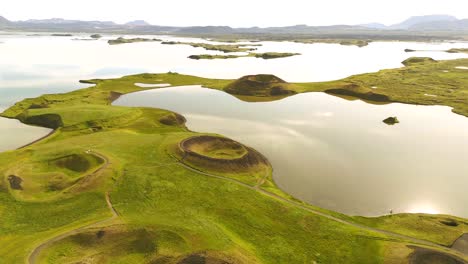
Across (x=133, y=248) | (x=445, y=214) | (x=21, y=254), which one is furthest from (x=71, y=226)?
(x=445, y=214)

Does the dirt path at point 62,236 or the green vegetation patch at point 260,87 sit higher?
the green vegetation patch at point 260,87

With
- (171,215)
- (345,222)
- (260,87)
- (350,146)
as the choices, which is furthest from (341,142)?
(260,87)

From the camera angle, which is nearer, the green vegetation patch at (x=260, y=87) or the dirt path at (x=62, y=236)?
the dirt path at (x=62, y=236)

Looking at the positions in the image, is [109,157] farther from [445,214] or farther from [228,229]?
[445,214]

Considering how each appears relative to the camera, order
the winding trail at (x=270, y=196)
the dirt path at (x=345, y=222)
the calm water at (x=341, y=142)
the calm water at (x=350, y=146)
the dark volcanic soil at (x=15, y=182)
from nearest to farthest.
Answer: the winding trail at (x=270, y=196), the dirt path at (x=345, y=222), the dark volcanic soil at (x=15, y=182), the calm water at (x=350, y=146), the calm water at (x=341, y=142)

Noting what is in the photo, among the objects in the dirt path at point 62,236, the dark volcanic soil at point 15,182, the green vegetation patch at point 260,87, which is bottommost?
the dirt path at point 62,236

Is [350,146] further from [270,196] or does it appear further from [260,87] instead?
[260,87]

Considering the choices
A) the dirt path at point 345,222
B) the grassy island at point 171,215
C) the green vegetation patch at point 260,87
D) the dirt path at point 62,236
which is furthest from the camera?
the green vegetation patch at point 260,87

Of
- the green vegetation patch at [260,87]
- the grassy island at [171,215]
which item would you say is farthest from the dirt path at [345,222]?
the green vegetation patch at [260,87]

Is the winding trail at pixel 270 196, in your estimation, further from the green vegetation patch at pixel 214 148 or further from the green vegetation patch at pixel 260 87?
the green vegetation patch at pixel 260 87
